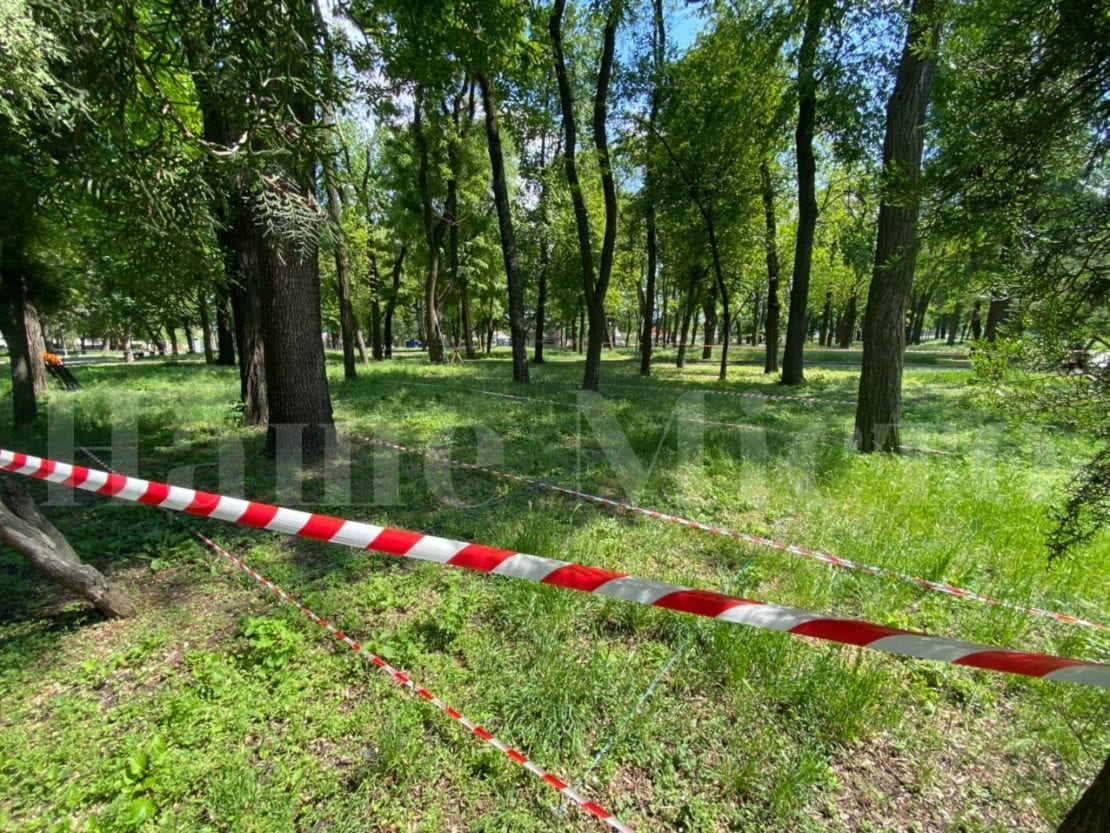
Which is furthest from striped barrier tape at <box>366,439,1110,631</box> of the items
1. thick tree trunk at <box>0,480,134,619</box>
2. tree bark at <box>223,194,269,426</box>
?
tree bark at <box>223,194,269,426</box>

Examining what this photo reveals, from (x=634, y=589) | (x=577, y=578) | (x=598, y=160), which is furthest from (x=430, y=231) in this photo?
(x=634, y=589)

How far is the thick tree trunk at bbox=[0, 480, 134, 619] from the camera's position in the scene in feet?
7.60

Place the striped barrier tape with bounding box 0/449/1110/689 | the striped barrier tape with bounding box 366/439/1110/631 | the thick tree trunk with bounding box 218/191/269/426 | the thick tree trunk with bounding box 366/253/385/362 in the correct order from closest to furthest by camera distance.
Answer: the striped barrier tape with bounding box 0/449/1110/689 < the striped barrier tape with bounding box 366/439/1110/631 < the thick tree trunk with bounding box 218/191/269/426 < the thick tree trunk with bounding box 366/253/385/362

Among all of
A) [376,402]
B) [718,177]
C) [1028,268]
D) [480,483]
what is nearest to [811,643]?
[1028,268]

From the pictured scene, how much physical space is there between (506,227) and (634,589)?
11485 millimetres

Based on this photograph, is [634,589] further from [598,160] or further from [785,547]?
[598,160]

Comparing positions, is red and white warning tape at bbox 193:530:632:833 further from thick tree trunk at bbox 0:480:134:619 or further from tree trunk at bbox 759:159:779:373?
tree trunk at bbox 759:159:779:373

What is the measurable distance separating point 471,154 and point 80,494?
16565mm

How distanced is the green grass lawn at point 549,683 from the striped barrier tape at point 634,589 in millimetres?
543

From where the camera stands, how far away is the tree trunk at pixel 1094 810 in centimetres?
120

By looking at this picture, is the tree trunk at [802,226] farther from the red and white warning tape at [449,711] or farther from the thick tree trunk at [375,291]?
the thick tree trunk at [375,291]

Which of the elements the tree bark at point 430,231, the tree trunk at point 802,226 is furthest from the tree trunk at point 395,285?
the tree trunk at point 802,226

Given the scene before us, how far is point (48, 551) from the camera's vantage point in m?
2.40

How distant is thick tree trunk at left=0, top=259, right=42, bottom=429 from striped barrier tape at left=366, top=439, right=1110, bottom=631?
6723mm
